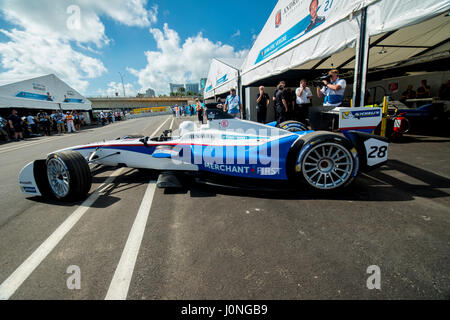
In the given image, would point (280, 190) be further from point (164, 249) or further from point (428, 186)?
point (428, 186)

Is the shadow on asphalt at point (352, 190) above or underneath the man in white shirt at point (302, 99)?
underneath

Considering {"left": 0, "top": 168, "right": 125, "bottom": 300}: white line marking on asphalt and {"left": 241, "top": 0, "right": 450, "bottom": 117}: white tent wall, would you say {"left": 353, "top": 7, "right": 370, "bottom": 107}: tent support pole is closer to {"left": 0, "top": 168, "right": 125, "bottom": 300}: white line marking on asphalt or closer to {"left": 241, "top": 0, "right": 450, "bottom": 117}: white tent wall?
{"left": 241, "top": 0, "right": 450, "bottom": 117}: white tent wall

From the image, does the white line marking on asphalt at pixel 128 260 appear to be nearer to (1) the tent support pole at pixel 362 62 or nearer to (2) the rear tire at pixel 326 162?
(2) the rear tire at pixel 326 162

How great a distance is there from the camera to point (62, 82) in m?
23.2

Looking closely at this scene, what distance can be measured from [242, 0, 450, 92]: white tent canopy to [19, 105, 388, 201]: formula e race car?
6.51ft

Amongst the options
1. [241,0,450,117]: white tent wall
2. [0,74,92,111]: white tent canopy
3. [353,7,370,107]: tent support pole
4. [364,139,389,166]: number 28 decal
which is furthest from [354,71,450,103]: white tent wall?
[0,74,92,111]: white tent canopy

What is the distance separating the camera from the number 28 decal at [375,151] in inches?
99.8

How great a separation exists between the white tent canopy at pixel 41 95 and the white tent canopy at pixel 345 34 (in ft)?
59.6

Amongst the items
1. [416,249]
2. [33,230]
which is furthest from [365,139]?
[33,230]

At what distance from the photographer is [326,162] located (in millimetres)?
2547

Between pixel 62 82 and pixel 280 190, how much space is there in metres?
30.4

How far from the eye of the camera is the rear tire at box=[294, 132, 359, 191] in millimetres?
2420

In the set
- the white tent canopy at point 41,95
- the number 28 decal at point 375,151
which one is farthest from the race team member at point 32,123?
the number 28 decal at point 375,151

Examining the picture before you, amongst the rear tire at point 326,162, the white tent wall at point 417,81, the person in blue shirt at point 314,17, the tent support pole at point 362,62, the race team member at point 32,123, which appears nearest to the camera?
the rear tire at point 326,162
